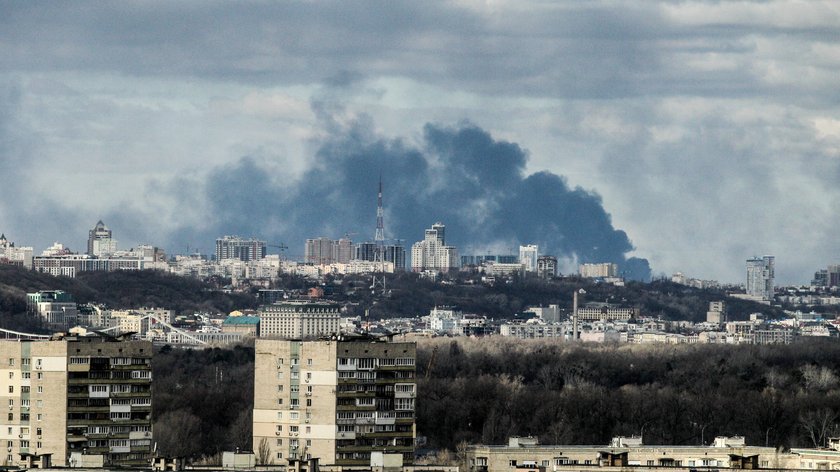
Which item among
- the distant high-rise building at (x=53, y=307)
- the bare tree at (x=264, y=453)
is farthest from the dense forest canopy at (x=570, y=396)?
the distant high-rise building at (x=53, y=307)

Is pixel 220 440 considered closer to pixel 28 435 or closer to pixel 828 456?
pixel 28 435

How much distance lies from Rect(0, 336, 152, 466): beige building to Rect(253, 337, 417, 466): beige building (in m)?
3.27

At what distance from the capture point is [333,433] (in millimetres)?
64875

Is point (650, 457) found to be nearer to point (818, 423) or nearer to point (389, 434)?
point (389, 434)

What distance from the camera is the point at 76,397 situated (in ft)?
209

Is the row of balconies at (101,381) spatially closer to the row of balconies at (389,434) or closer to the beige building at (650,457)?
the row of balconies at (389,434)

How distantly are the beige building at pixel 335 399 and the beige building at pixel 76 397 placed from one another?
327 centimetres

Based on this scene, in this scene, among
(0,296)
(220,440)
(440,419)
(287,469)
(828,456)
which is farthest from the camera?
(0,296)

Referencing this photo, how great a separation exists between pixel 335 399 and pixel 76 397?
6219 mm

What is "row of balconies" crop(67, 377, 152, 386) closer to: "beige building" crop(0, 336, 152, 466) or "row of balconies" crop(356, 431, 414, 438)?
"beige building" crop(0, 336, 152, 466)

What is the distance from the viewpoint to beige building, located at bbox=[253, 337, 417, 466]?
64.9 metres

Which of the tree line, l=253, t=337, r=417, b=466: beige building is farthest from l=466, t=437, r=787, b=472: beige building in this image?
the tree line

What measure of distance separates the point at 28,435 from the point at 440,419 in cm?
3125

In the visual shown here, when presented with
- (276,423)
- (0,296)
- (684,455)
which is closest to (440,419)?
(276,423)
